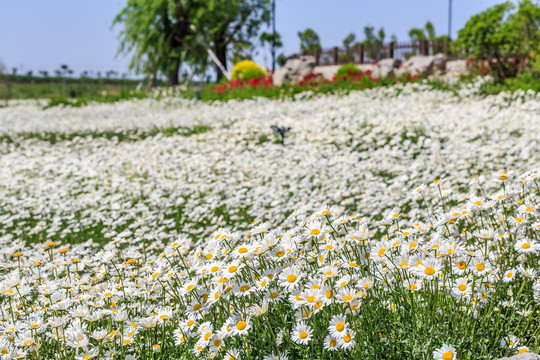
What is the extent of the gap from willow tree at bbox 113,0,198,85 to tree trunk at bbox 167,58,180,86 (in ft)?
1.09

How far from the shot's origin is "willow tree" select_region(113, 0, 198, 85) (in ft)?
95.1

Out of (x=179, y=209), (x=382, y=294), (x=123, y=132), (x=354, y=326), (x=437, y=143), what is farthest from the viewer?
(x=123, y=132)

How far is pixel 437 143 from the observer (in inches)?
324

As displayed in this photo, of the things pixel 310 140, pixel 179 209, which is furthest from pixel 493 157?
pixel 179 209

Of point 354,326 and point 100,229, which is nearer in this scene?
point 354,326

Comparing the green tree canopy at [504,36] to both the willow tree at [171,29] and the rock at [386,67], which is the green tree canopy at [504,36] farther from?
the willow tree at [171,29]

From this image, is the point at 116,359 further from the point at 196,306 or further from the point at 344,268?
the point at 344,268

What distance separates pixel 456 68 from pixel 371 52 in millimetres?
12949

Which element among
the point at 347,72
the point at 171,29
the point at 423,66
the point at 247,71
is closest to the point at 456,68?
the point at 423,66

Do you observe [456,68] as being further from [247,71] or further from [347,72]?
[247,71]

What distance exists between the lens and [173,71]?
31281mm

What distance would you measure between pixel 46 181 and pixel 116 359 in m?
7.23

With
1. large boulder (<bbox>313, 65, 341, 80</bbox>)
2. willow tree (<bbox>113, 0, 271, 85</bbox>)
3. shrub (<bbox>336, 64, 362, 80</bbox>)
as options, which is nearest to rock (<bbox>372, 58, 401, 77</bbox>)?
shrub (<bbox>336, 64, 362, 80</bbox>)

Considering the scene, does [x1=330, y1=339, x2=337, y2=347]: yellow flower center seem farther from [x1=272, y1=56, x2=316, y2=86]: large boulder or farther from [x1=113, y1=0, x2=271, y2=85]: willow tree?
[x1=113, y1=0, x2=271, y2=85]: willow tree
